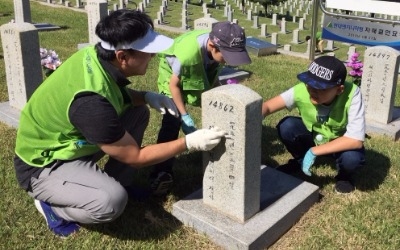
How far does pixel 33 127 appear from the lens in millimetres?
2689

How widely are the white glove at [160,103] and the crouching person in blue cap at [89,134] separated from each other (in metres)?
0.27

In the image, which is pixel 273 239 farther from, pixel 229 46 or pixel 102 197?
pixel 229 46

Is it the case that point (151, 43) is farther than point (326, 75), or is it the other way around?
point (326, 75)

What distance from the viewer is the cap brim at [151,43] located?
246 centimetres

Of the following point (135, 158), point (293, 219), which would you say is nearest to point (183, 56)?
point (135, 158)

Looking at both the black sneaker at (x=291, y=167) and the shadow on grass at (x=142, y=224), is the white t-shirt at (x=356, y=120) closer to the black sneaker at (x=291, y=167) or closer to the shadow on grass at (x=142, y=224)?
the black sneaker at (x=291, y=167)

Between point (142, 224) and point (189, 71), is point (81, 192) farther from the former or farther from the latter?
point (189, 71)

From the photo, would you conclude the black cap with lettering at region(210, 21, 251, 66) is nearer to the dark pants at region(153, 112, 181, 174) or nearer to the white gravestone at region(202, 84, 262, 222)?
the white gravestone at region(202, 84, 262, 222)

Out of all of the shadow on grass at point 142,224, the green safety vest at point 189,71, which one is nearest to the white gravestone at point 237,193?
the shadow on grass at point 142,224

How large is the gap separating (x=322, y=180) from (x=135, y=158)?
168 centimetres

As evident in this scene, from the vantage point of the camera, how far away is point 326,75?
9.91ft

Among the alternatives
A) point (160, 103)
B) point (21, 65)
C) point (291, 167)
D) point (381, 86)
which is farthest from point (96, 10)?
point (291, 167)

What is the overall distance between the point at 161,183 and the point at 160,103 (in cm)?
56

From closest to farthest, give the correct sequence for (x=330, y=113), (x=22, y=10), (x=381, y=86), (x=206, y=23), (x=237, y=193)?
(x=237, y=193) → (x=330, y=113) → (x=381, y=86) → (x=206, y=23) → (x=22, y=10)
